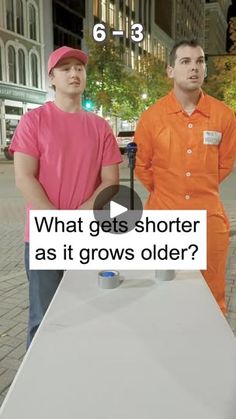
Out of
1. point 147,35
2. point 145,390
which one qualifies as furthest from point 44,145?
point 147,35

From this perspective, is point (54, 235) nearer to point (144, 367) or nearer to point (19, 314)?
point (144, 367)

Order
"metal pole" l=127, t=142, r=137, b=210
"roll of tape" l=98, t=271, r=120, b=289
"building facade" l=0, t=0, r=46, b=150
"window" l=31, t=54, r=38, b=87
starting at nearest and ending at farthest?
"roll of tape" l=98, t=271, r=120, b=289
"metal pole" l=127, t=142, r=137, b=210
"building facade" l=0, t=0, r=46, b=150
"window" l=31, t=54, r=38, b=87

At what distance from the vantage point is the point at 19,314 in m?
4.50

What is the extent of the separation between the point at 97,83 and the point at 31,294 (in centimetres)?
3485

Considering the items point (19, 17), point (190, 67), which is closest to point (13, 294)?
point (190, 67)

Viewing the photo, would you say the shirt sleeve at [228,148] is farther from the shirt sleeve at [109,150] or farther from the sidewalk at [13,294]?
the sidewalk at [13,294]

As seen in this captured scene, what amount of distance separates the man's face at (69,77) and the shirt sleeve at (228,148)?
0.97 metres

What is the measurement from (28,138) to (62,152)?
7.7 inches

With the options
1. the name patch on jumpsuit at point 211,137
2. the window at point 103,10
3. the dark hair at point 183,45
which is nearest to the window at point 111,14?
the window at point 103,10

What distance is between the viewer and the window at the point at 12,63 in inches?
1343

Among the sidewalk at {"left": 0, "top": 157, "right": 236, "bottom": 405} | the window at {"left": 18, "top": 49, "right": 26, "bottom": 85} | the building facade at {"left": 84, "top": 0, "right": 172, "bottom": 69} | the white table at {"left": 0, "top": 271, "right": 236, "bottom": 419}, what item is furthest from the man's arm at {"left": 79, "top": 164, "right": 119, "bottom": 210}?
the building facade at {"left": 84, "top": 0, "right": 172, "bottom": 69}

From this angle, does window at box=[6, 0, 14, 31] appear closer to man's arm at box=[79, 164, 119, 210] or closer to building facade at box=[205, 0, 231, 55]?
man's arm at box=[79, 164, 119, 210]

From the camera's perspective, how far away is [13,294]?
16.6 feet

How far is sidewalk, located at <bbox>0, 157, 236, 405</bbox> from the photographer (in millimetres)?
3596
